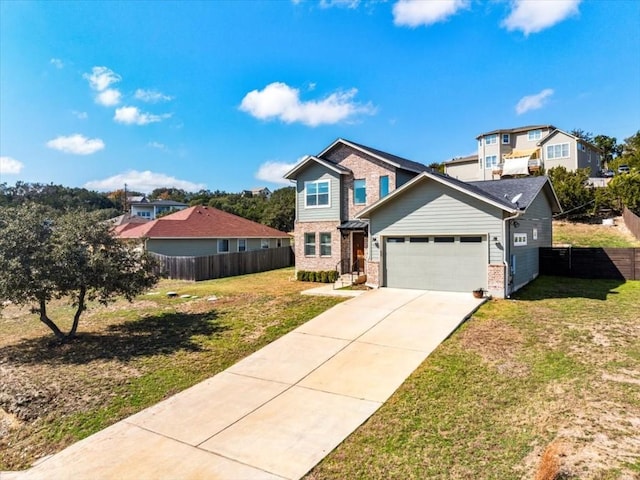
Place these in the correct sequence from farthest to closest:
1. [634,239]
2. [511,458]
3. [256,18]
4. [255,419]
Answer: [634,239] < [256,18] < [255,419] < [511,458]

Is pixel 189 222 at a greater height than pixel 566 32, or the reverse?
pixel 566 32

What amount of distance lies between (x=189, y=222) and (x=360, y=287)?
17913mm

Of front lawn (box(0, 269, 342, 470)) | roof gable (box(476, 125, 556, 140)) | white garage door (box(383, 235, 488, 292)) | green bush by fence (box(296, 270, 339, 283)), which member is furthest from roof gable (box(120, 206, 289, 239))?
roof gable (box(476, 125, 556, 140))

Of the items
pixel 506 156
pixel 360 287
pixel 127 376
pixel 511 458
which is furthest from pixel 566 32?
pixel 506 156

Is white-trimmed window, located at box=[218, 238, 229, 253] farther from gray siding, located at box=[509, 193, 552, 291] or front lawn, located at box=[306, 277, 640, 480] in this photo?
front lawn, located at box=[306, 277, 640, 480]

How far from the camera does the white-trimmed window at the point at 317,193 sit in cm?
2033

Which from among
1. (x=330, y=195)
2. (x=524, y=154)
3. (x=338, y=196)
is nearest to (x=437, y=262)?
(x=338, y=196)

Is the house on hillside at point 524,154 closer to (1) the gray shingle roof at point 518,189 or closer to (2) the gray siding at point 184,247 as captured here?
(1) the gray shingle roof at point 518,189

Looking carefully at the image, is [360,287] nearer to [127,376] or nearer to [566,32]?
[127,376]

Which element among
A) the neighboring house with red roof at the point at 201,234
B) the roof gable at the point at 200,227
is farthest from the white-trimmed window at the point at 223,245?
the roof gable at the point at 200,227

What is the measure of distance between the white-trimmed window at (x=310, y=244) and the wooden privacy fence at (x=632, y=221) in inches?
827

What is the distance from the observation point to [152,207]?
8825 cm

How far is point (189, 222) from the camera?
2927cm

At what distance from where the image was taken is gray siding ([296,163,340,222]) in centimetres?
2000
